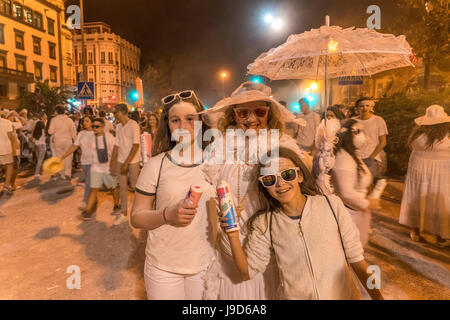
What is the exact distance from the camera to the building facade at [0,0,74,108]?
130 feet

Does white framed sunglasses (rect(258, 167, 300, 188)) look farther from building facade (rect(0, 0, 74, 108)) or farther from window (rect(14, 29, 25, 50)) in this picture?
window (rect(14, 29, 25, 50))

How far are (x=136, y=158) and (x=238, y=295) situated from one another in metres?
4.81

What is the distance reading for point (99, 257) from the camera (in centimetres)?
445

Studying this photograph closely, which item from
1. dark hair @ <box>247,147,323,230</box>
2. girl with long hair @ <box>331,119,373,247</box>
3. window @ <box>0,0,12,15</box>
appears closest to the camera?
dark hair @ <box>247,147,323,230</box>

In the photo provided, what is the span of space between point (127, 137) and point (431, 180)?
5.44 meters

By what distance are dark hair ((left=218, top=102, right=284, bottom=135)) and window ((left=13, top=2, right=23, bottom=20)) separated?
51303mm

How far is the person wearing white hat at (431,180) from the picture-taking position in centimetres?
480

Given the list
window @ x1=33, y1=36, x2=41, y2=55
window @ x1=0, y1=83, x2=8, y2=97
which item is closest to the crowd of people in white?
window @ x1=0, y1=83, x2=8, y2=97

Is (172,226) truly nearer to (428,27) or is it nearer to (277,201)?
(277,201)

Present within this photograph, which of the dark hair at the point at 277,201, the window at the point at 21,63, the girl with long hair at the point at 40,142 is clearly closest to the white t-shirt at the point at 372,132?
the dark hair at the point at 277,201

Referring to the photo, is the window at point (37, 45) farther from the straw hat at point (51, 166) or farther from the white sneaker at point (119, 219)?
the white sneaker at point (119, 219)

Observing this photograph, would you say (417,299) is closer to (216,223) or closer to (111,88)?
A: (216,223)

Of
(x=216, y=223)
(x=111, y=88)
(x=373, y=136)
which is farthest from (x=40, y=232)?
(x=111, y=88)

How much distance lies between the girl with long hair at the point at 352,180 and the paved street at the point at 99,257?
0.78 m
